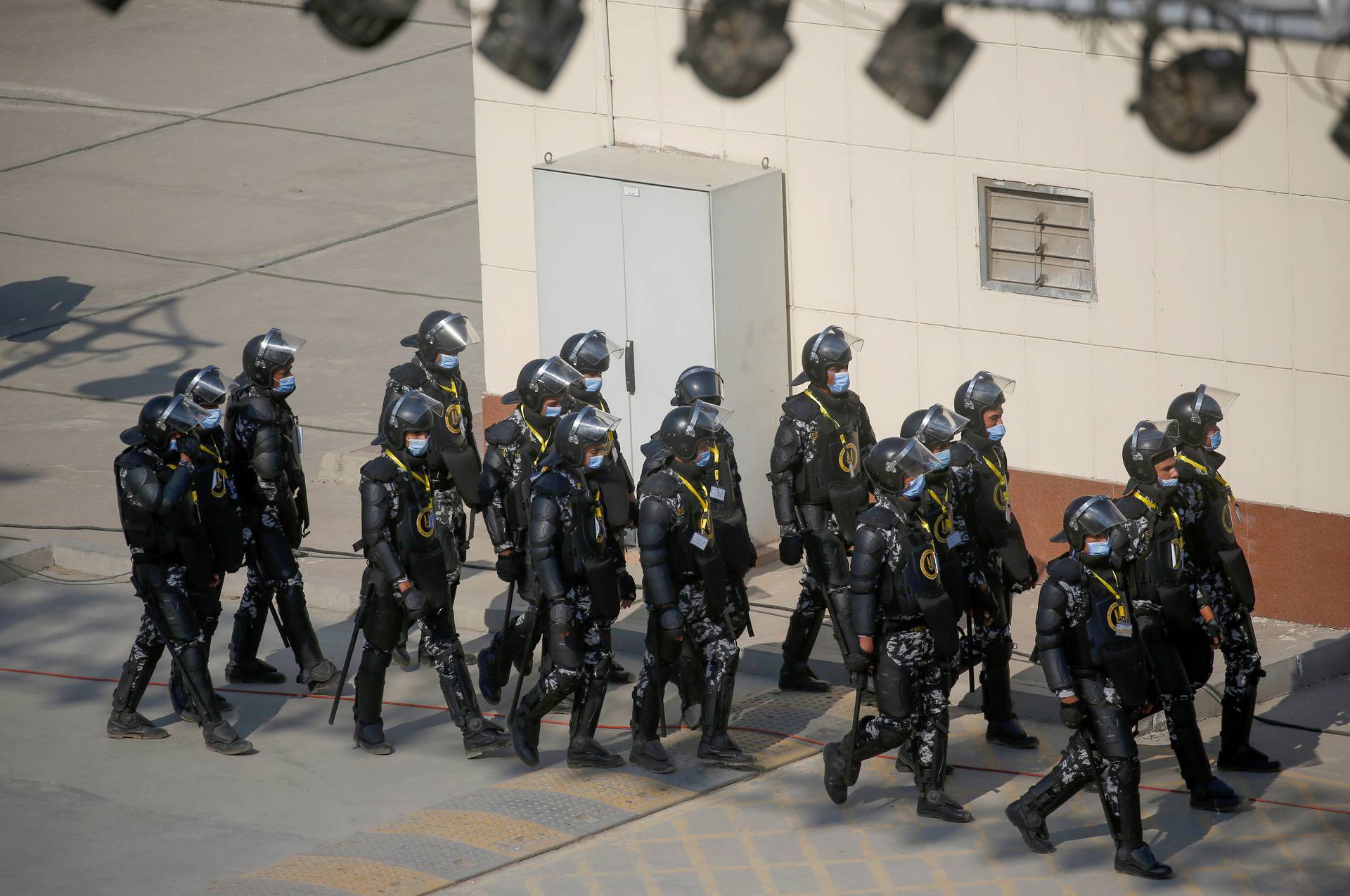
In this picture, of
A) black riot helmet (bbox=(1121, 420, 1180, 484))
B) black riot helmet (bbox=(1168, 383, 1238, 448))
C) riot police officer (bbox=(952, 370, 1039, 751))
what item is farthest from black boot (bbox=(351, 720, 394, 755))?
black riot helmet (bbox=(1168, 383, 1238, 448))

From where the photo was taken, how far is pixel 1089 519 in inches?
363

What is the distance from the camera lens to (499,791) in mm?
A: 10352

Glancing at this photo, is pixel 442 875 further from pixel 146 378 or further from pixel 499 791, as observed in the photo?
pixel 146 378

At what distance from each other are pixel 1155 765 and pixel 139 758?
5.41 metres

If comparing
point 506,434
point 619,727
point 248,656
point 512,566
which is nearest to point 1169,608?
point 619,727

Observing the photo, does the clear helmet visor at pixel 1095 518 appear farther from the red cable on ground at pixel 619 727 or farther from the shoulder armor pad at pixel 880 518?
the red cable on ground at pixel 619 727

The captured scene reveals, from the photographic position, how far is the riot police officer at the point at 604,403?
421 inches

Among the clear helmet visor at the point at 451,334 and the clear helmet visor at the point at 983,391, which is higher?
the clear helmet visor at the point at 451,334

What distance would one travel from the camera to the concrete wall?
1175 centimetres

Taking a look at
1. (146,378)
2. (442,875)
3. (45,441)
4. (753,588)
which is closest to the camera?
(442,875)

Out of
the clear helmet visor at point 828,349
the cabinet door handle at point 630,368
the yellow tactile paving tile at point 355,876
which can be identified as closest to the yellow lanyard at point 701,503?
the clear helmet visor at point 828,349

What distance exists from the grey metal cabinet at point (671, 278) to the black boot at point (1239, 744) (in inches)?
171

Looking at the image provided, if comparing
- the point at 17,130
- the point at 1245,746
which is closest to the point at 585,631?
the point at 1245,746

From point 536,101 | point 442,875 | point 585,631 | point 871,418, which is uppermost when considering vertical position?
point 536,101
